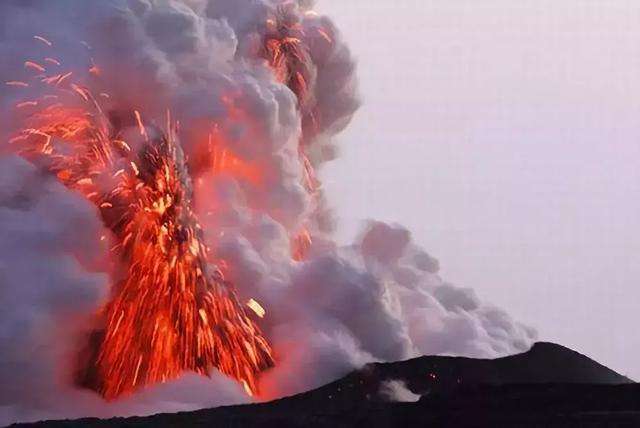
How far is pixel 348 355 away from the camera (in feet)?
105

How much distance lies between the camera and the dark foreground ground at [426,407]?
2055 cm

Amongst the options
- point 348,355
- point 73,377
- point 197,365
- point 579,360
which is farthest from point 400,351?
point 579,360

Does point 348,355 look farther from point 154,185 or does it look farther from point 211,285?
point 154,185

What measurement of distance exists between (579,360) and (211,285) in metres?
22.6

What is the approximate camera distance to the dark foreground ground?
20547mm

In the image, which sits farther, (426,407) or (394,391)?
(394,391)

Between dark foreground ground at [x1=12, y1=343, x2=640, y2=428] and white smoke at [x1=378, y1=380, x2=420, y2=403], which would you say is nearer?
dark foreground ground at [x1=12, y1=343, x2=640, y2=428]

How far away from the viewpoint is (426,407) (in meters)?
21.6

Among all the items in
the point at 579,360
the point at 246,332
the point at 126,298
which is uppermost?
the point at 579,360

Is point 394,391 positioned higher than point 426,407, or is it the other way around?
point 426,407

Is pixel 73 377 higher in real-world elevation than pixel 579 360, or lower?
lower

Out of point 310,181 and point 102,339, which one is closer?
point 102,339

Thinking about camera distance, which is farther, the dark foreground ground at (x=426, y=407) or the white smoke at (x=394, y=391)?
the white smoke at (x=394, y=391)

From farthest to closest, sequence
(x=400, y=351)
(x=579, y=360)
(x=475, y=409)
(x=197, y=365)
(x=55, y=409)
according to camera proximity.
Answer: (x=579, y=360) → (x=400, y=351) → (x=197, y=365) → (x=55, y=409) → (x=475, y=409)
